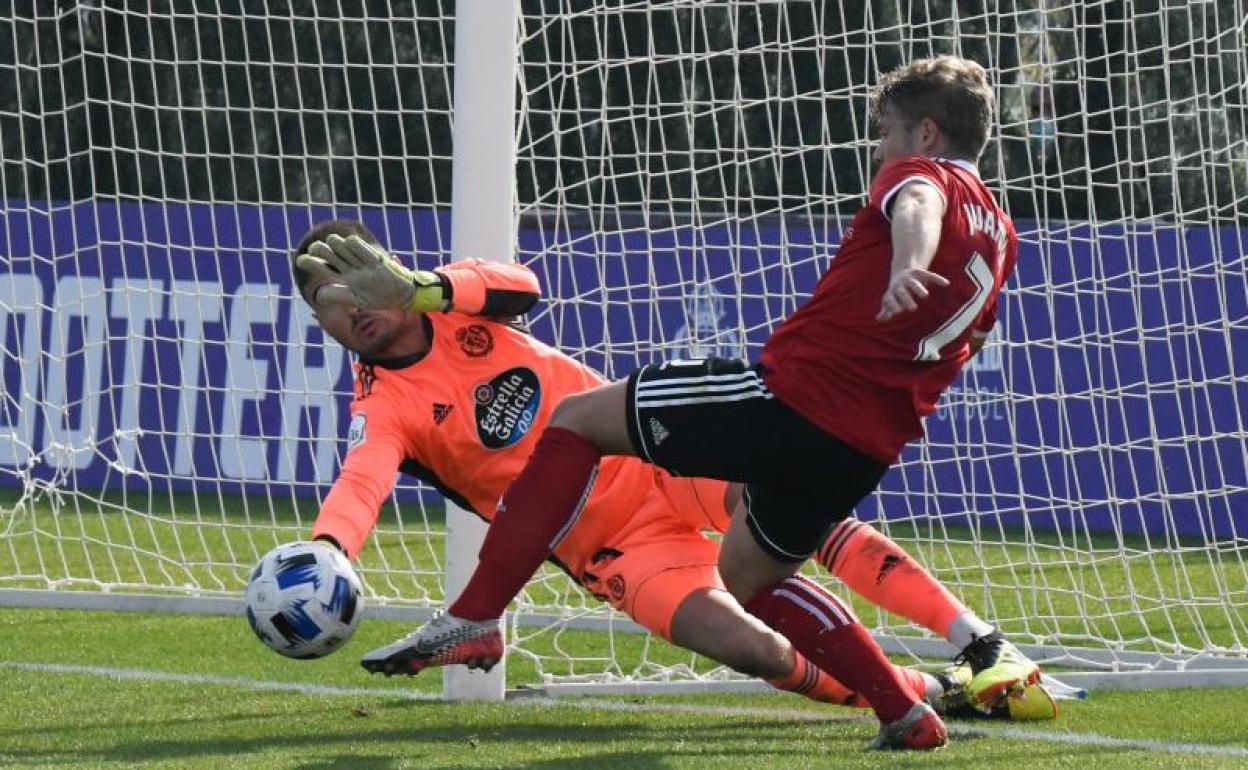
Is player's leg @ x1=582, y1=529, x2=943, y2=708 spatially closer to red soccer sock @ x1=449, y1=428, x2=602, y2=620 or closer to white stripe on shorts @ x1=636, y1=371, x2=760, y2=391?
red soccer sock @ x1=449, y1=428, x2=602, y2=620

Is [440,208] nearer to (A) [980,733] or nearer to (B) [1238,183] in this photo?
(B) [1238,183]

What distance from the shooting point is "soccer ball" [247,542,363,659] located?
13.8 feet

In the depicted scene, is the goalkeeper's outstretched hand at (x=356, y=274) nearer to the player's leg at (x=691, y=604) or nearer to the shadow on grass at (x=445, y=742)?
the player's leg at (x=691, y=604)

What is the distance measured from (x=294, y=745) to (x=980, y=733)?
1623 millimetres

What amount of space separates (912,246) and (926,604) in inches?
55.9

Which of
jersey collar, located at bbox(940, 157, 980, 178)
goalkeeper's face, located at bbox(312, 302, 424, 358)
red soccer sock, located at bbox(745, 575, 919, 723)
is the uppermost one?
jersey collar, located at bbox(940, 157, 980, 178)

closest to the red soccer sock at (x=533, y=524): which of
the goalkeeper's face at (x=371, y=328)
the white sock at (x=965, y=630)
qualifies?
the goalkeeper's face at (x=371, y=328)

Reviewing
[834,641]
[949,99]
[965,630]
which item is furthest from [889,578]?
[949,99]

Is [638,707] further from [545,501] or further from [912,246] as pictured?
[912,246]

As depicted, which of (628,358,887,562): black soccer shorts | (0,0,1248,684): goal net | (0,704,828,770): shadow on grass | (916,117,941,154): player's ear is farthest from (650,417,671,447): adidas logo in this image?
(0,0,1248,684): goal net

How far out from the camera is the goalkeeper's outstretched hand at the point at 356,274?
4473mm

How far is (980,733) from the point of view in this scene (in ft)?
15.3

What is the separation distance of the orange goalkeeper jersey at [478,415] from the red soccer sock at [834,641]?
1.90 ft

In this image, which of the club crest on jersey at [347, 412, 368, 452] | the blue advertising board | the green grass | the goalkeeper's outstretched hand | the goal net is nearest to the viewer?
the green grass
